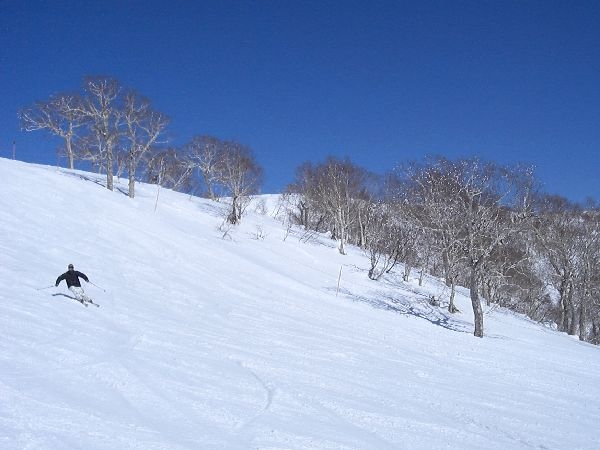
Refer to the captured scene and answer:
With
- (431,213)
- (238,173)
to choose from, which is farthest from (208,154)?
(431,213)

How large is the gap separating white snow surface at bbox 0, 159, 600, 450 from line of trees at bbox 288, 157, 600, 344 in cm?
454

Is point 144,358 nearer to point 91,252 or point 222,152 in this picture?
point 91,252

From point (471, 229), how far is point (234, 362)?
12807 mm

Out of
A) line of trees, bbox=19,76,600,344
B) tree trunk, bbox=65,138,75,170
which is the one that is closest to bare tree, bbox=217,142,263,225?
line of trees, bbox=19,76,600,344

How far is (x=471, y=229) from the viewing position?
1869cm

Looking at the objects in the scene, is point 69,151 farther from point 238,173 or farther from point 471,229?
point 471,229

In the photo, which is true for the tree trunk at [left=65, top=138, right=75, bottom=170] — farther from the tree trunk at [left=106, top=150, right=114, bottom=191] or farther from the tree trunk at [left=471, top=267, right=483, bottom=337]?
the tree trunk at [left=471, top=267, right=483, bottom=337]

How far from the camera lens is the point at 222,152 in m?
46.7

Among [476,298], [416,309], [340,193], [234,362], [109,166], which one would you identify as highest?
[340,193]

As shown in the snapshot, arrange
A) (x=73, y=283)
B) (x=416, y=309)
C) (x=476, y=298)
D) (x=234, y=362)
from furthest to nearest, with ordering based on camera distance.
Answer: (x=416, y=309)
(x=476, y=298)
(x=73, y=283)
(x=234, y=362)

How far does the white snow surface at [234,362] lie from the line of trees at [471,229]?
14.9 feet

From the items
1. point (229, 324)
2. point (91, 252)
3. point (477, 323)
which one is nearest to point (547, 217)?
point (477, 323)

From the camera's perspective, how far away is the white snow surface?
643 centimetres

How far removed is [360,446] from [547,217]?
1183 inches
